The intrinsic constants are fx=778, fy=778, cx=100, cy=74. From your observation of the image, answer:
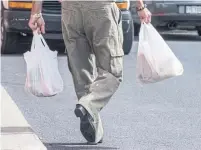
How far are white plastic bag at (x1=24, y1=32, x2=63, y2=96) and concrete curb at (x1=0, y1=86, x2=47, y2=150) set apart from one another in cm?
33

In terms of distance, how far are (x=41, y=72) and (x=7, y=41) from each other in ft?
17.9

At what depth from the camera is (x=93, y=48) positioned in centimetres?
561

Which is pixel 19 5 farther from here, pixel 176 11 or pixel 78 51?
pixel 78 51

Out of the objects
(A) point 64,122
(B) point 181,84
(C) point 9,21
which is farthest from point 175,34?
(A) point 64,122

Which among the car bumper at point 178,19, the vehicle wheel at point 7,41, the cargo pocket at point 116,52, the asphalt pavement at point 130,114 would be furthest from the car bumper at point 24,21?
the cargo pocket at point 116,52

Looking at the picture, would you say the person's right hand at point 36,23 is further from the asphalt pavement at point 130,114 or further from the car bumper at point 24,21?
the car bumper at point 24,21

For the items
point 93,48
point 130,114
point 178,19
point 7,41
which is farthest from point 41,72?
point 178,19

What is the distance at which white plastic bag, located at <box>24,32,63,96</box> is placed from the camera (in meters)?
5.84

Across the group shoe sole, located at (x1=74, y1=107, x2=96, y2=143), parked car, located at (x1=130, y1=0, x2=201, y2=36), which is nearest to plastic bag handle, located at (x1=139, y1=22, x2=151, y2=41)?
shoe sole, located at (x1=74, y1=107, x2=96, y2=143)

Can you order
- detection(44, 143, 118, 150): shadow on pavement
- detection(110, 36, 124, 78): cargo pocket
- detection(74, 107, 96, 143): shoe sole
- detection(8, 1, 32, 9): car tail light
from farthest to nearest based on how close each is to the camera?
detection(8, 1, 32, 9): car tail light, detection(44, 143, 118, 150): shadow on pavement, detection(110, 36, 124, 78): cargo pocket, detection(74, 107, 96, 143): shoe sole

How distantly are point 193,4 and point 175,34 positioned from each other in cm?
252

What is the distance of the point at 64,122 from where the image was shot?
657 cm

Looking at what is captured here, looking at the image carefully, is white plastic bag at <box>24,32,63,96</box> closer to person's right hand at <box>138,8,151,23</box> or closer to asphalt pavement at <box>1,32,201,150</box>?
asphalt pavement at <box>1,32,201,150</box>

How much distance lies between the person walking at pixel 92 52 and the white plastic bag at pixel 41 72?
0.27m
